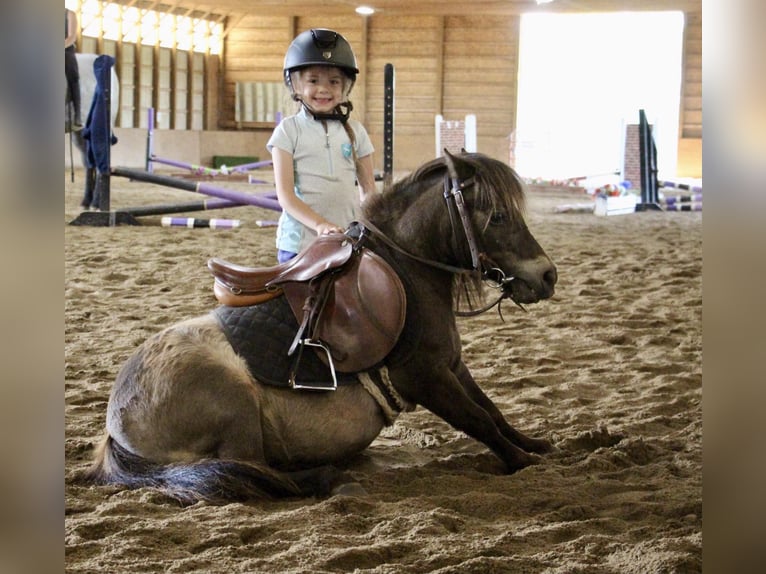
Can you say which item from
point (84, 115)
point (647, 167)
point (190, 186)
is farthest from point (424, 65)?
point (190, 186)

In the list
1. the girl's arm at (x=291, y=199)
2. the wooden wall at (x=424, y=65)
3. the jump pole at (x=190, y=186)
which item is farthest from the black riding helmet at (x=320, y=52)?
the wooden wall at (x=424, y=65)

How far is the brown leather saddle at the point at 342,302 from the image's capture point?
2660 mm

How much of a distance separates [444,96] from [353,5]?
140 inches

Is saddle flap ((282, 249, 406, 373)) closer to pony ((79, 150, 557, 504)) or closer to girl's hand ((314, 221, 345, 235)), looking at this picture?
pony ((79, 150, 557, 504))

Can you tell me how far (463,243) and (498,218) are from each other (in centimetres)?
13

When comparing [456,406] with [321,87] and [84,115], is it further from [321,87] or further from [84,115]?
[84,115]

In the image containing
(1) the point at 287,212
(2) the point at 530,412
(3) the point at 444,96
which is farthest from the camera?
(3) the point at 444,96

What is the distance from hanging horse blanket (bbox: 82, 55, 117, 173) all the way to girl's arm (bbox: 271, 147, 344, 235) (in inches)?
251

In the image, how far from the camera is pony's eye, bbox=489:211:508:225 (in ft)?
8.84

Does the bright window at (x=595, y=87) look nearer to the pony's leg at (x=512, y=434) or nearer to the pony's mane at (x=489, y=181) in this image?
the pony's leg at (x=512, y=434)

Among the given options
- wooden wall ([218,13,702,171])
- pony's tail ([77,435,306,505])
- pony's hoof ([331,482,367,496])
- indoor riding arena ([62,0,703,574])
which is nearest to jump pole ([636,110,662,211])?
indoor riding arena ([62,0,703,574])
